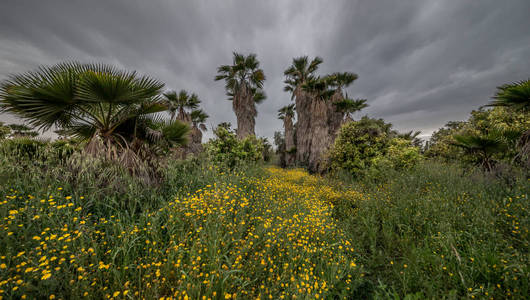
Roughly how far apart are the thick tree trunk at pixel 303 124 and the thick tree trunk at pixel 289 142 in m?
3.44

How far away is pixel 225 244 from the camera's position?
2139 millimetres

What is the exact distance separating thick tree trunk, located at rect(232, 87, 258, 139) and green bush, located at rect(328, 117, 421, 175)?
6831mm

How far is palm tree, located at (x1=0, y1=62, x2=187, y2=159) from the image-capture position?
2.81 metres

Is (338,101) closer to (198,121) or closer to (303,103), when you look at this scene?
(303,103)

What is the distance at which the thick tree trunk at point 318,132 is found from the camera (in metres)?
12.9

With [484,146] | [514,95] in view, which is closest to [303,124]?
[484,146]

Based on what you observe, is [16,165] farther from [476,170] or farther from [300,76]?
[300,76]

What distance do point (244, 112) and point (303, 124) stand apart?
5.75 metres

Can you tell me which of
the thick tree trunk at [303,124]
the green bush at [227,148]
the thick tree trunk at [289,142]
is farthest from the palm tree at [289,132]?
the green bush at [227,148]

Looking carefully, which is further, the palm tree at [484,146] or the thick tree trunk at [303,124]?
Result: the thick tree trunk at [303,124]

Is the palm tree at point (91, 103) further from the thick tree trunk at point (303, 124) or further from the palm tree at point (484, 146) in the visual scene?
the thick tree trunk at point (303, 124)

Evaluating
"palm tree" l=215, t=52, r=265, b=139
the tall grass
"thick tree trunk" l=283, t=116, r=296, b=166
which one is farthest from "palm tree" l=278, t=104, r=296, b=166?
the tall grass

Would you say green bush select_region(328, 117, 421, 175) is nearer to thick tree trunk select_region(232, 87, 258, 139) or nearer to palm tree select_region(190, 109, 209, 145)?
thick tree trunk select_region(232, 87, 258, 139)

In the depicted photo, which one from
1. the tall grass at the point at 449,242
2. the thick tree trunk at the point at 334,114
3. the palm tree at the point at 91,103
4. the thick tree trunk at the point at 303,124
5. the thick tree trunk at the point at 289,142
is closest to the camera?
the tall grass at the point at 449,242
